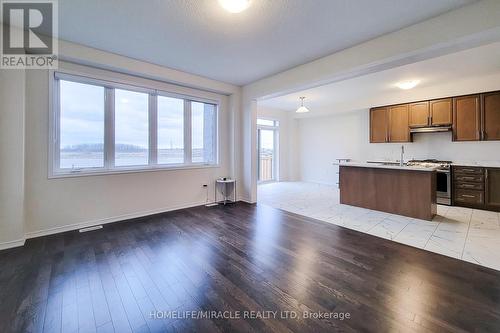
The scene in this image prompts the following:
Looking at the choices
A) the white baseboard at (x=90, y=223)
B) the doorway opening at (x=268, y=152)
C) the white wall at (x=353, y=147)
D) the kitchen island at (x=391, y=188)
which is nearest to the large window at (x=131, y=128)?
the white baseboard at (x=90, y=223)

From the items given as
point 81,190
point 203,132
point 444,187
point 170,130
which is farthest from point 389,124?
point 81,190

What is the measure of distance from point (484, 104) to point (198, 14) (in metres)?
5.84

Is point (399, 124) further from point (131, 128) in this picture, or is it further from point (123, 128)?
point (123, 128)

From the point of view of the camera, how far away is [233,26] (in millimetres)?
2668

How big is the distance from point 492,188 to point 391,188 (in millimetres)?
2133

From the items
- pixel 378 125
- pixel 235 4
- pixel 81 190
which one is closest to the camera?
pixel 235 4

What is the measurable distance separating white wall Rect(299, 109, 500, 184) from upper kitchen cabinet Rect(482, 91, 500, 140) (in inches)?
13.6

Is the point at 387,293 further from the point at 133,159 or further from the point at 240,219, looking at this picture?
the point at 133,159

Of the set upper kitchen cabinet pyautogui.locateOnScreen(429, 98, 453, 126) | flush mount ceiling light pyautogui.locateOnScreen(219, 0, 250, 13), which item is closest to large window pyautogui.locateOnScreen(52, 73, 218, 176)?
flush mount ceiling light pyautogui.locateOnScreen(219, 0, 250, 13)

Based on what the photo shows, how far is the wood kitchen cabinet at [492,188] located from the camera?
13.8 feet

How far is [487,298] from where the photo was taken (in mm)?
1763

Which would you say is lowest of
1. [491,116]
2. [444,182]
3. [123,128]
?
[444,182]

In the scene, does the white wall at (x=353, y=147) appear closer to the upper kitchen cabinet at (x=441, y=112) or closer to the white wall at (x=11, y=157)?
the upper kitchen cabinet at (x=441, y=112)

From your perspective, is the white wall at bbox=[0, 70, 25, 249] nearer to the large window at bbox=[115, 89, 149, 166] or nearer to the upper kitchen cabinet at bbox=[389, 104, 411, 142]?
the large window at bbox=[115, 89, 149, 166]
